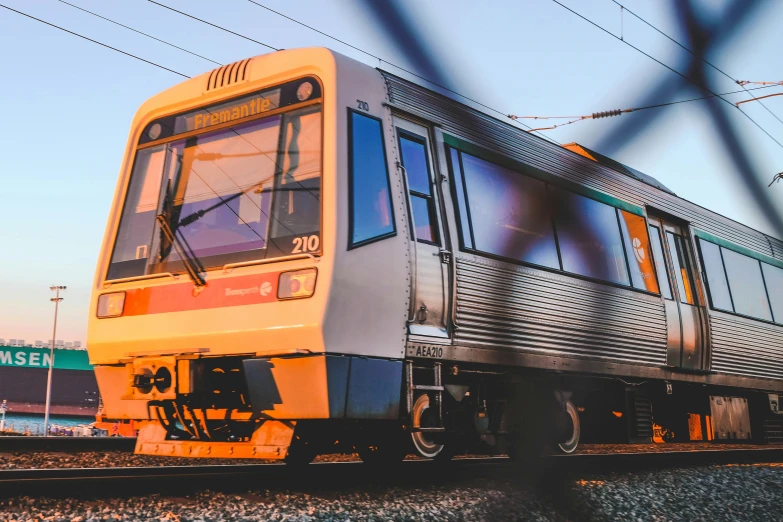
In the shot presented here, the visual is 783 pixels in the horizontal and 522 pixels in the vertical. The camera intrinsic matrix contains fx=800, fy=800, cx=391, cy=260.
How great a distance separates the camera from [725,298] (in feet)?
33.7

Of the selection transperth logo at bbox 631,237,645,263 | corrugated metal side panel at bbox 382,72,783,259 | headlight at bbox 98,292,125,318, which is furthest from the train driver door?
transperth logo at bbox 631,237,645,263

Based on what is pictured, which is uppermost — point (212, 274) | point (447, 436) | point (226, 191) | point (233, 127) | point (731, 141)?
point (233, 127)

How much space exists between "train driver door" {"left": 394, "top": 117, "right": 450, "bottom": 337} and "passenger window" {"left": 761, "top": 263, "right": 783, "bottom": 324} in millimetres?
7586

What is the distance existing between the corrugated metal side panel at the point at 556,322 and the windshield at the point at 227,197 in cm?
140

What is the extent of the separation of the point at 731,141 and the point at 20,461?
6585 mm

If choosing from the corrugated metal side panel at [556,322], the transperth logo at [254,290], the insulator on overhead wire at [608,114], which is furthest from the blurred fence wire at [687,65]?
the transperth logo at [254,290]

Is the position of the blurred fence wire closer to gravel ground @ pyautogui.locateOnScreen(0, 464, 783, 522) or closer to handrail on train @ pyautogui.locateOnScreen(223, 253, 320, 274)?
gravel ground @ pyautogui.locateOnScreen(0, 464, 783, 522)

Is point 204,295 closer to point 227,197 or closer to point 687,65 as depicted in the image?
point 227,197

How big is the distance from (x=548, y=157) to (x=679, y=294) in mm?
5219

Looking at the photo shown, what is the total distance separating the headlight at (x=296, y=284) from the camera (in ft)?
16.8

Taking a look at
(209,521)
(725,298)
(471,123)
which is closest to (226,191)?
(209,521)

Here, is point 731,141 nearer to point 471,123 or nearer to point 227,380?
point 471,123

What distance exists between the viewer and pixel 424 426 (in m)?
6.04

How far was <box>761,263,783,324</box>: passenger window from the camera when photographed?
11.7m
